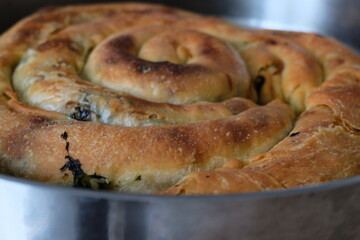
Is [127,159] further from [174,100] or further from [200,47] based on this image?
[200,47]

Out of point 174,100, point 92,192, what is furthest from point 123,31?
point 92,192

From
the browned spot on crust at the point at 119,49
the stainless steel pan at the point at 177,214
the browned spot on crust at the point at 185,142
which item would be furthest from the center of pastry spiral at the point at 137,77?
the stainless steel pan at the point at 177,214

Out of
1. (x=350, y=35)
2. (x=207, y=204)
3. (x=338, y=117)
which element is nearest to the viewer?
(x=207, y=204)

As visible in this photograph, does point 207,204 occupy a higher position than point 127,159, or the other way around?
point 207,204

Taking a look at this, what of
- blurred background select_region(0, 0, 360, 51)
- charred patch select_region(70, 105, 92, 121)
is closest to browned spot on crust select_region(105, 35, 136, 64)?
charred patch select_region(70, 105, 92, 121)

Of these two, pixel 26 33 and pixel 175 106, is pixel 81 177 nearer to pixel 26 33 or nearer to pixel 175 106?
pixel 175 106

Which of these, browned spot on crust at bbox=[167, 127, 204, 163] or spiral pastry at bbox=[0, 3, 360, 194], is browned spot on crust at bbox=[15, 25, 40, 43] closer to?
spiral pastry at bbox=[0, 3, 360, 194]
